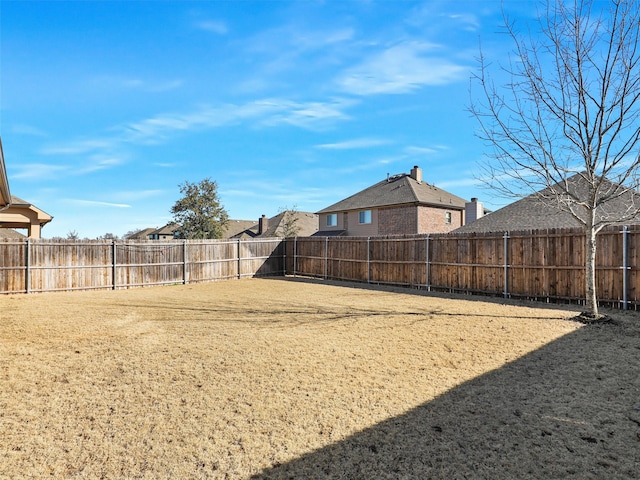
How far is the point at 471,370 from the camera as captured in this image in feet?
16.6

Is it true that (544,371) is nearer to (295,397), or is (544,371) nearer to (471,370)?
(471,370)

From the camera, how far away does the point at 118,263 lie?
15406 mm

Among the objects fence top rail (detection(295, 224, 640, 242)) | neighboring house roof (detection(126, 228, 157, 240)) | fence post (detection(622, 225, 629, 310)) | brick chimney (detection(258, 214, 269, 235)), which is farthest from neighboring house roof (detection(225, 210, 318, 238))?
fence post (detection(622, 225, 629, 310))

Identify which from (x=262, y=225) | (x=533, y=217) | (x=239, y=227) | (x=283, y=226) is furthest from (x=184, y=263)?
(x=239, y=227)

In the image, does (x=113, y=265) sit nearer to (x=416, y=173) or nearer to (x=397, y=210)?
(x=397, y=210)

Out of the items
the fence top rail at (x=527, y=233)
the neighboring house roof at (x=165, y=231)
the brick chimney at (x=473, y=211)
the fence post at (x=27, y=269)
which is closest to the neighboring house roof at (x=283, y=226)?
the neighboring house roof at (x=165, y=231)

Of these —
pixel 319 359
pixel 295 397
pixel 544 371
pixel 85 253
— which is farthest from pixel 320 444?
pixel 85 253

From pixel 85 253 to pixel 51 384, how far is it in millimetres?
11828

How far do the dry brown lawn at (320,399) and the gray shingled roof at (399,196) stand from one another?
21.1 metres

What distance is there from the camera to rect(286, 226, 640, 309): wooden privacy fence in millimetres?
9664

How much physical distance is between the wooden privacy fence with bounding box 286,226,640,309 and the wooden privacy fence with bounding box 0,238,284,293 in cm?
544

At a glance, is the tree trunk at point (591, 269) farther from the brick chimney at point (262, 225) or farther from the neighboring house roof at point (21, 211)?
the brick chimney at point (262, 225)

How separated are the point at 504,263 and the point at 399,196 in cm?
1775

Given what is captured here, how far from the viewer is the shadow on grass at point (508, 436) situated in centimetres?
279
